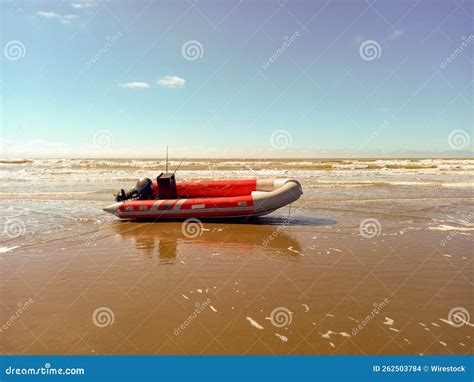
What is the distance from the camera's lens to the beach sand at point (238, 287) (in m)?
4.46

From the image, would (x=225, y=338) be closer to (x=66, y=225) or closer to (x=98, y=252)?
(x=98, y=252)

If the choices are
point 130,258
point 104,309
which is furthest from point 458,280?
point 130,258

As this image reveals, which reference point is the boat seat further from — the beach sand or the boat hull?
the beach sand

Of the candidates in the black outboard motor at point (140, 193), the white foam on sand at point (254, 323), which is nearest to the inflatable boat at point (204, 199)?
the black outboard motor at point (140, 193)

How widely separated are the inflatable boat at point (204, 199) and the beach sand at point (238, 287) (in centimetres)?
60

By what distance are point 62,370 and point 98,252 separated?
4785mm

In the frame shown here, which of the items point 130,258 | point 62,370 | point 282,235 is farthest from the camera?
point 282,235

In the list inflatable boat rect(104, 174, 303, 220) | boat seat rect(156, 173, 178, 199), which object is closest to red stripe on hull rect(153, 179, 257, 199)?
inflatable boat rect(104, 174, 303, 220)

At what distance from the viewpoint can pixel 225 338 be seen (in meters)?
4.50

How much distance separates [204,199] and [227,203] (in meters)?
0.91

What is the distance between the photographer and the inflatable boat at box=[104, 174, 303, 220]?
38.8 feet

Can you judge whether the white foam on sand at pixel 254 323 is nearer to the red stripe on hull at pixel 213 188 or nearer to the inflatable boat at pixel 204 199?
the inflatable boat at pixel 204 199

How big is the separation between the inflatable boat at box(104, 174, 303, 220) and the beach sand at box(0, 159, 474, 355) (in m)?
0.60

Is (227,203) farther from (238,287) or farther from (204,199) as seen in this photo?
(238,287)
